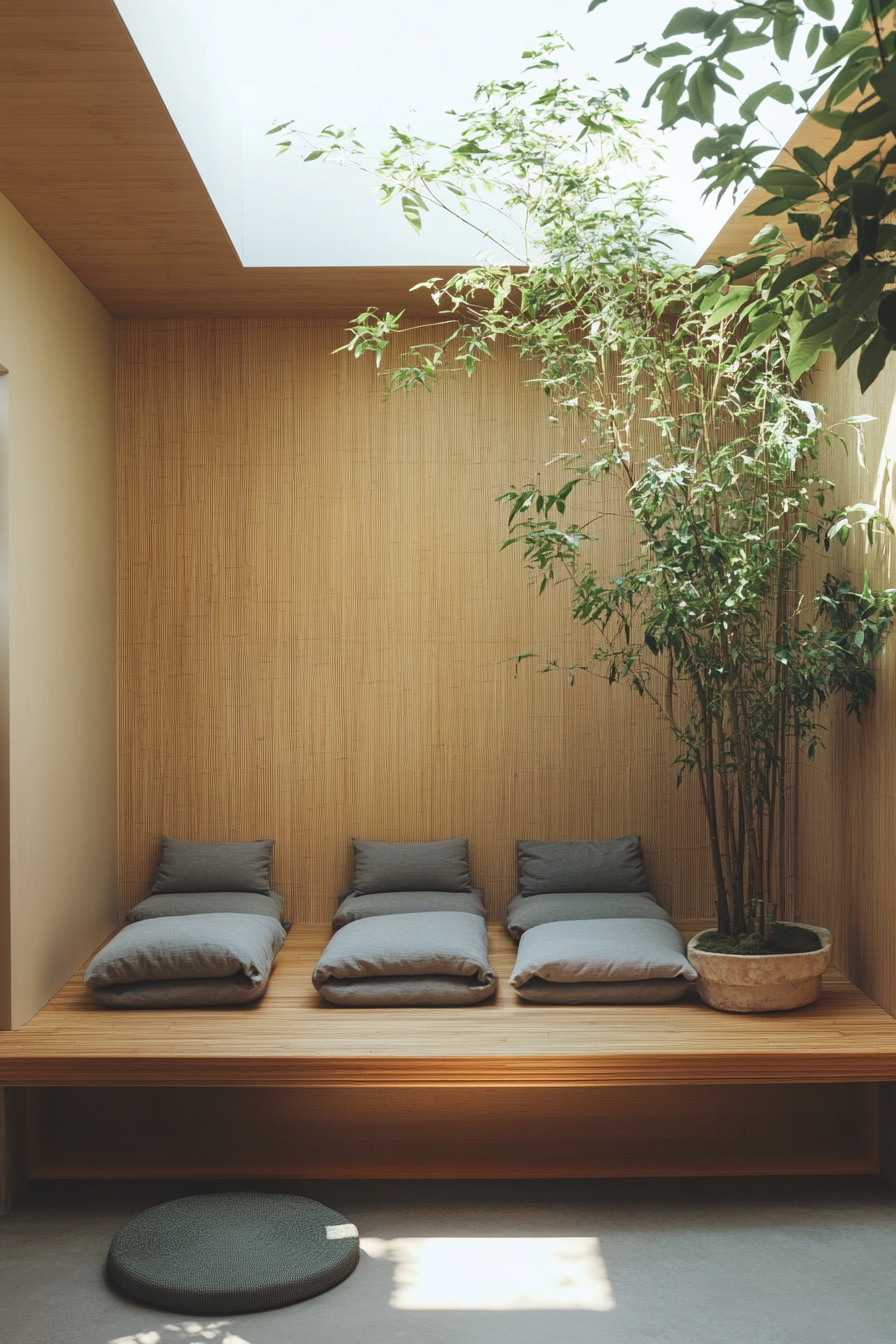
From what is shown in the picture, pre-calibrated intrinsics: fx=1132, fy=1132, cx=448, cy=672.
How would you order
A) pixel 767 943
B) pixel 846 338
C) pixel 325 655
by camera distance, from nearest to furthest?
pixel 846 338
pixel 767 943
pixel 325 655

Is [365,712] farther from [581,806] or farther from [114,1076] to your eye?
[114,1076]

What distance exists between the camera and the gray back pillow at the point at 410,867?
452cm

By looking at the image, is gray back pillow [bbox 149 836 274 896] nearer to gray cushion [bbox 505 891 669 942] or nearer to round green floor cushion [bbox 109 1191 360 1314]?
gray cushion [bbox 505 891 669 942]

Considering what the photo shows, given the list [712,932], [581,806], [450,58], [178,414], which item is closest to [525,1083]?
[712,932]

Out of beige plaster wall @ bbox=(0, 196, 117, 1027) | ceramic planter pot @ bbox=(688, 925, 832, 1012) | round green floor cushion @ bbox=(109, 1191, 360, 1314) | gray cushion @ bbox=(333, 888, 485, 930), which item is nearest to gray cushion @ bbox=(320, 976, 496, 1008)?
gray cushion @ bbox=(333, 888, 485, 930)

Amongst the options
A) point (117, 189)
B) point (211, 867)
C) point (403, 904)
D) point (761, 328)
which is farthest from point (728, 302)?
point (211, 867)

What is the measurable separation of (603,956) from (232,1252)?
144cm

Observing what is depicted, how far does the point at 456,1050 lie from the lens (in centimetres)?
340

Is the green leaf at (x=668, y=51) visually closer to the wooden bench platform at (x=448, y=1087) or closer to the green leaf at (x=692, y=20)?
the green leaf at (x=692, y=20)

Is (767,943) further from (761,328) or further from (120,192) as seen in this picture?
(120,192)

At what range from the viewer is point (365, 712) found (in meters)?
4.72

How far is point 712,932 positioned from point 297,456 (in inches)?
98.6

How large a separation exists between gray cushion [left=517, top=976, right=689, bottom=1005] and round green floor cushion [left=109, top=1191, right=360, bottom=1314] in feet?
3.14

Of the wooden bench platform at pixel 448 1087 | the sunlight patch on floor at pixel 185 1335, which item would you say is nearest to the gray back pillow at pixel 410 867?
the wooden bench platform at pixel 448 1087
